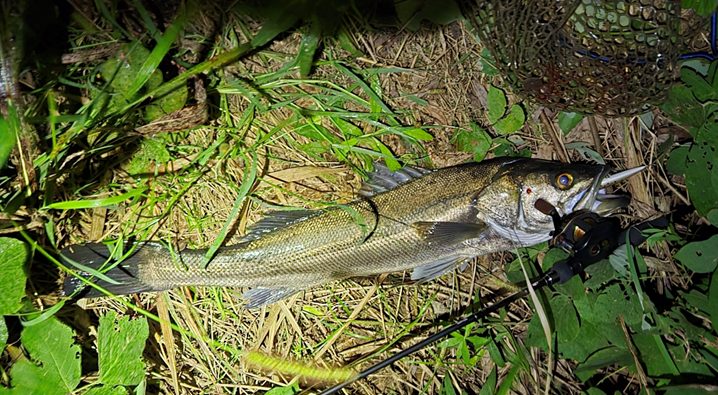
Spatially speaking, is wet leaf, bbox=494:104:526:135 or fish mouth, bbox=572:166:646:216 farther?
wet leaf, bbox=494:104:526:135

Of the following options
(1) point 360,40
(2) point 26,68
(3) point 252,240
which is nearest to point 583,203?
(1) point 360,40

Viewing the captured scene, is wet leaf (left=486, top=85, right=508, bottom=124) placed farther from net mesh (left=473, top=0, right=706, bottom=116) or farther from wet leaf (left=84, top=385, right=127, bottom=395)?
wet leaf (left=84, top=385, right=127, bottom=395)

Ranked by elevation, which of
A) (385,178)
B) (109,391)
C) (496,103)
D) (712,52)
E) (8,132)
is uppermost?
(8,132)

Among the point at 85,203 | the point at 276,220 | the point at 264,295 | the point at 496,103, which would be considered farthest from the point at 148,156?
the point at 496,103

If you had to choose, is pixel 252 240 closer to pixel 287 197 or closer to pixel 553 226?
pixel 287 197

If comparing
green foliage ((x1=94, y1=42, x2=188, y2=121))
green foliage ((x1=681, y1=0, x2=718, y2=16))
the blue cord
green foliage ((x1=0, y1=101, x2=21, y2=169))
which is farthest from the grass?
green foliage ((x1=681, y1=0, x2=718, y2=16))

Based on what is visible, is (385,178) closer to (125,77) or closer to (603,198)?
(603,198)
